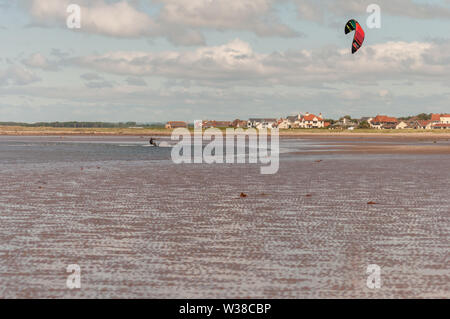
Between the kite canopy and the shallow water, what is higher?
the kite canopy

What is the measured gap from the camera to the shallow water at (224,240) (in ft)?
24.2

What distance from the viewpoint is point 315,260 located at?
8.79m

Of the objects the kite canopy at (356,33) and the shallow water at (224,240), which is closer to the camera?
the shallow water at (224,240)

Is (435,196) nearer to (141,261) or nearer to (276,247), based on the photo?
(276,247)

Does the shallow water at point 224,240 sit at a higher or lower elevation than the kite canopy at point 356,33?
lower

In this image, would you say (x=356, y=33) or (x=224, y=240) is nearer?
(x=224, y=240)

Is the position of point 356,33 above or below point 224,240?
above

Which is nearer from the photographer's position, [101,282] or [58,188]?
[101,282]

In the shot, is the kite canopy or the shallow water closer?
the shallow water

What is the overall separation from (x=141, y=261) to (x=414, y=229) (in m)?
5.98

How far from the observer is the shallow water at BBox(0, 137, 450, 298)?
24.2 ft

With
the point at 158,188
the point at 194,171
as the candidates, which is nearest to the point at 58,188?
the point at 158,188

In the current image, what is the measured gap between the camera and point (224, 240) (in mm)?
10453

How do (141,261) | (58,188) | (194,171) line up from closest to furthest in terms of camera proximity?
(141,261) < (58,188) < (194,171)
